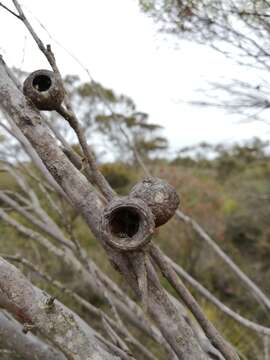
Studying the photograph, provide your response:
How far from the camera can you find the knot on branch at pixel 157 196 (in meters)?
0.64

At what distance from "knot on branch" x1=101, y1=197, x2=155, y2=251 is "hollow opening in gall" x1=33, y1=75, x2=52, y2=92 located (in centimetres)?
24

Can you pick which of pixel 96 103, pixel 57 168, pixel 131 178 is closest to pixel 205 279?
pixel 131 178

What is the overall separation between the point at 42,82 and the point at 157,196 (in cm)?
27

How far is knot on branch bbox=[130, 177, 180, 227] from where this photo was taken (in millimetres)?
642

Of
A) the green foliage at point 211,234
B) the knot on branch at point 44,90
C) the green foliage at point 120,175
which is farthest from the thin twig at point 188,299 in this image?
the green foliage at point 120,175

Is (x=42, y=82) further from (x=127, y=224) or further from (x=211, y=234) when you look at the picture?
(x=211, y=234)

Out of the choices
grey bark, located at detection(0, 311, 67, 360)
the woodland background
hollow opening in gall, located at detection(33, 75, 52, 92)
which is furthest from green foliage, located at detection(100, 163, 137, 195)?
hollow opening in gall, located at detection(33, 75, 52, 92)

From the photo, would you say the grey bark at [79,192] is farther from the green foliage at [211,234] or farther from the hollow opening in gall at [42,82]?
the green foliage at [211,234]

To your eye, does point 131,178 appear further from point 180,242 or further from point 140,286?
point 140,286

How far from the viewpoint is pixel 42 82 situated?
73 cm

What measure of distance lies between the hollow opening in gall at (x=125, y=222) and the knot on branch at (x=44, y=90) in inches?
8.4

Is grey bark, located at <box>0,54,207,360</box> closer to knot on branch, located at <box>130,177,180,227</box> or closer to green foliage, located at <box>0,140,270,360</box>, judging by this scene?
knot on branch, located at <box>130,177,180,227</box>

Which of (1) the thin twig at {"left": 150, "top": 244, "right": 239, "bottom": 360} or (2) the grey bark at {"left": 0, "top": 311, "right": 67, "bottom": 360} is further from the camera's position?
(2) the grey bark at {"left": 0, "top": 311, "right": 67, "bottom": 360}

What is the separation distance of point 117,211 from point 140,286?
0.10 metres
